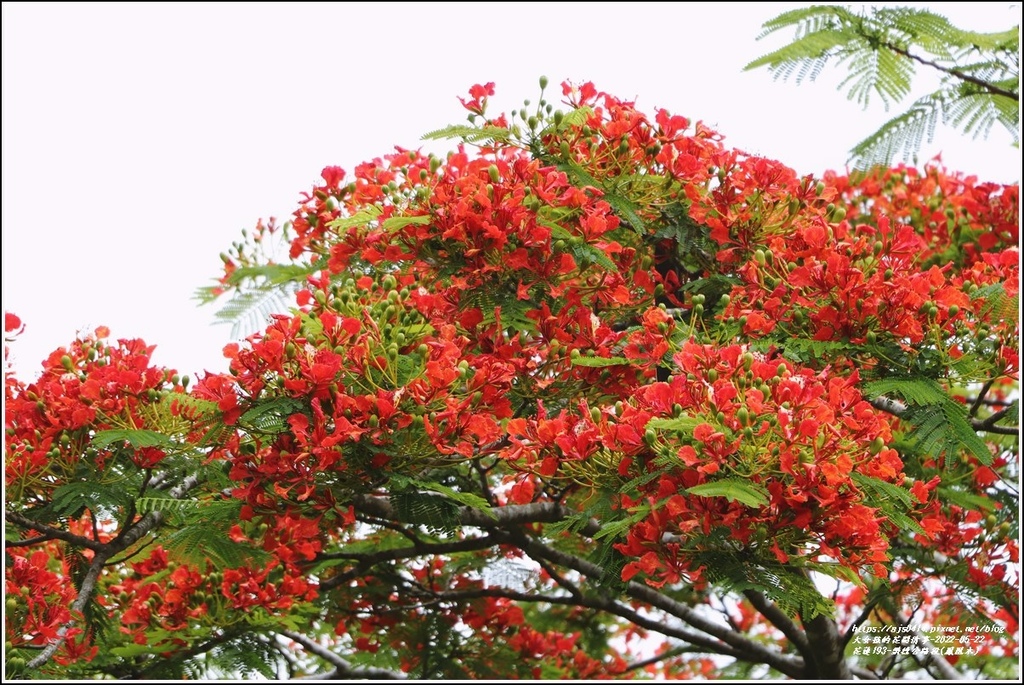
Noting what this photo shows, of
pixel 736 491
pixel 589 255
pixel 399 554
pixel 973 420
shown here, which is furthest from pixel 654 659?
pixel 736 491

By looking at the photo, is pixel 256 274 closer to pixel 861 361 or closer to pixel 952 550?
pixel 861 361

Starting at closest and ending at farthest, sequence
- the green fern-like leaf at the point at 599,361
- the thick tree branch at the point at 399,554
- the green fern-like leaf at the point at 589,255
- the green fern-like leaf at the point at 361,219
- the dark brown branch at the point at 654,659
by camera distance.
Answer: the green fern-like leaf at the point at 599,361 < the green fern-like leaf at the point at 589,255 < the green fern-like leaf at the point at 361,219 < the thick tree branch at the point at 399,554 < the dark brown branch at the point at 654,659

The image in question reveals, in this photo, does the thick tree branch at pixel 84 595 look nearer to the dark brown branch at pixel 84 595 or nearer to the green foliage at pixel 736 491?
the dark brown branch at pixel 84 595

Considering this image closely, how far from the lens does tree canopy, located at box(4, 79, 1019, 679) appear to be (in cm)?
309

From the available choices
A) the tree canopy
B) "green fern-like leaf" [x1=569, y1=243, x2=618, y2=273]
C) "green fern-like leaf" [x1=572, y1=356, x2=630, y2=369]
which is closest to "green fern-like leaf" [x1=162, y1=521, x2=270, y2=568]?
the tree canopy

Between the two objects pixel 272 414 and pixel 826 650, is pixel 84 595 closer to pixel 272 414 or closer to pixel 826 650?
pixel 272 414

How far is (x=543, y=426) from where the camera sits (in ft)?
10.6

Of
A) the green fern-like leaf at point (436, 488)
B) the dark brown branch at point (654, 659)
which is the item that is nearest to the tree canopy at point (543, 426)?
the green fern-like leaf at point (436, 488)

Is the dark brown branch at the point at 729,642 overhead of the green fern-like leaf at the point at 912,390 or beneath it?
beneath

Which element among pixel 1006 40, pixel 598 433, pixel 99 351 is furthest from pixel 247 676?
pixel 1006 40

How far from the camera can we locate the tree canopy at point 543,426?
3.09 m

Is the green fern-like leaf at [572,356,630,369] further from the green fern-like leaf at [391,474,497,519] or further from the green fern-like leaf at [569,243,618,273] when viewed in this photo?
the green fern-like leaf at [391,474,497,519]

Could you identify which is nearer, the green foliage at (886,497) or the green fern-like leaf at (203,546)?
the green foliage at (886,497)

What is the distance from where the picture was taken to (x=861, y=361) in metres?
3.84
